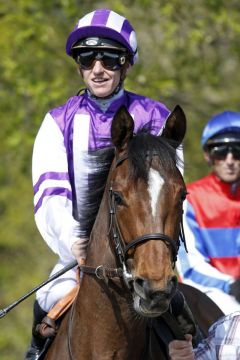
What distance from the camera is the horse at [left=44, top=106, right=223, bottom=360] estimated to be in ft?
16.0

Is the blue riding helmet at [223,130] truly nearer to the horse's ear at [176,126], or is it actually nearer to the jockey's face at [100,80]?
the jockey's face at [100,80]

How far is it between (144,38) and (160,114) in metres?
9.57

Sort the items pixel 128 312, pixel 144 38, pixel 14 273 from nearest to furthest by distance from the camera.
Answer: pixel 128 312, pixel 144 38, pixel 14 273

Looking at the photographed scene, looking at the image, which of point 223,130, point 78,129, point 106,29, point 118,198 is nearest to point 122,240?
point 118,198

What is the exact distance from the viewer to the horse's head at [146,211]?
15.8 ft

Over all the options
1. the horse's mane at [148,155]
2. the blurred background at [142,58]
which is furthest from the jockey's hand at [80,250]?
the blurred background at [142,58]

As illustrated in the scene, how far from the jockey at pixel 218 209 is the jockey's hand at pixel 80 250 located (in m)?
2.63

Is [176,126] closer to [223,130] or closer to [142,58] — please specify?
[223,130]

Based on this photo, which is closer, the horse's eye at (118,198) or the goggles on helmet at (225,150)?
the horse's eye at (118,198)

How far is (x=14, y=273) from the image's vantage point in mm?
21281

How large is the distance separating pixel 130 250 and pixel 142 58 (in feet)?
33.4

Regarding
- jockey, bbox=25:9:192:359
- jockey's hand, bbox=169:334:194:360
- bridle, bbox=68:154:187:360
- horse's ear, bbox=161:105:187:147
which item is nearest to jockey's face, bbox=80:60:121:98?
jockey, bbox=25:9:192:359

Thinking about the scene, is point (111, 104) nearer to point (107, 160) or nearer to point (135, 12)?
point (107, 160)

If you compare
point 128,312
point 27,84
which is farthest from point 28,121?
point 128,312
